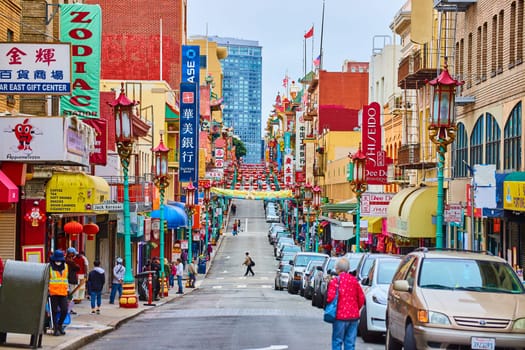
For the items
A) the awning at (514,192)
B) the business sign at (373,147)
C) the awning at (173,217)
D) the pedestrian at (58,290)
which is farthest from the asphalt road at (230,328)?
the awning at (173,217)

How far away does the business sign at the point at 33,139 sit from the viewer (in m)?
25.0

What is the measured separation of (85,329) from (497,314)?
11.1m

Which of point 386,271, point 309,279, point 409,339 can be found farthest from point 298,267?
point 409,339

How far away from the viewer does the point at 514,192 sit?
2731 centimetres

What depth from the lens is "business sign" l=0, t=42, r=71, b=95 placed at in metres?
24.1

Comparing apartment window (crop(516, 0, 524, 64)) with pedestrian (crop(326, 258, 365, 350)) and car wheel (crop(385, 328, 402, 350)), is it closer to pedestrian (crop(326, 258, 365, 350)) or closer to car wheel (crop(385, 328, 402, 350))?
car wheel (crop(385, 328, 402, 350))

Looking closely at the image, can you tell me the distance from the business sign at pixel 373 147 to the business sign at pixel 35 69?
2815 centimetres

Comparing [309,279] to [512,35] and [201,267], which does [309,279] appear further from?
[201,267]

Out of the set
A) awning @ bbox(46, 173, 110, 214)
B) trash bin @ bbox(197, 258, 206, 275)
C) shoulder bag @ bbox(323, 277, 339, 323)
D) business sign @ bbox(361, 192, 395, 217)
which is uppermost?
awning @ bbox(46, 173, 110, 214)

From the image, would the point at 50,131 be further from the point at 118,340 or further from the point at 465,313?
the point at 465,313

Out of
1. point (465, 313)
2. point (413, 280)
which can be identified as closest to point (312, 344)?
point (413, 280)

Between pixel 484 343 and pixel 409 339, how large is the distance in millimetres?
1258

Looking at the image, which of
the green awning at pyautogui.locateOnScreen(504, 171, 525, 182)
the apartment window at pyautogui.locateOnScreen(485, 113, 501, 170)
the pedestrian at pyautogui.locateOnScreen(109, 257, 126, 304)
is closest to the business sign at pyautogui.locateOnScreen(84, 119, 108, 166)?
the pedestrian at pyautogui.locateOnScreen(109, 257, 126, 304)

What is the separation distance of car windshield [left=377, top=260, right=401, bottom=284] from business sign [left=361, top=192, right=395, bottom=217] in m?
24.5
